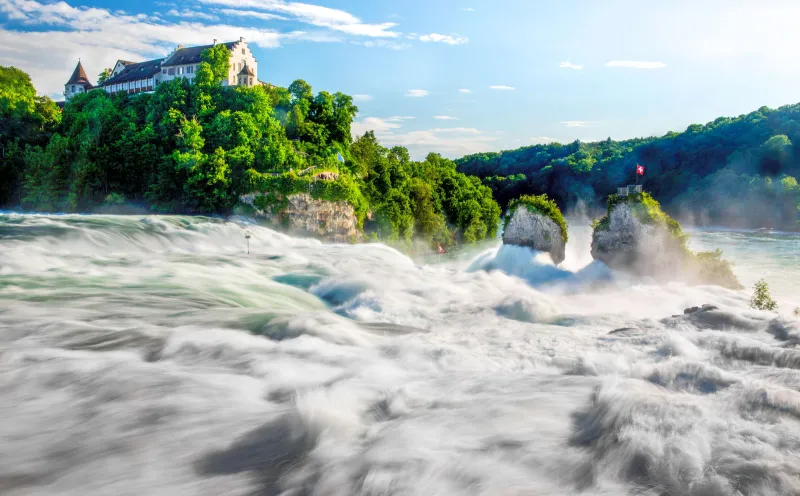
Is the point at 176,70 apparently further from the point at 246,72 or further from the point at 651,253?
the point at 651,253

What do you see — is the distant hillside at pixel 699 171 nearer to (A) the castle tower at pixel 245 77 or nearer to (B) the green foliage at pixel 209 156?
(B) the green foliage at pixel 209 156

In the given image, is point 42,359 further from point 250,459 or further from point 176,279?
point 176,279

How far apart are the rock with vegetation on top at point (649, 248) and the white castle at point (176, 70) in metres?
46.5

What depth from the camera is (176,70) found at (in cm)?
6041

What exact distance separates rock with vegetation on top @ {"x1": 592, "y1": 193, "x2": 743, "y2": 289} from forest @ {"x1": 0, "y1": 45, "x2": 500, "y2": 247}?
1766 cm

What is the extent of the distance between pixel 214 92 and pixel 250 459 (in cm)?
4264

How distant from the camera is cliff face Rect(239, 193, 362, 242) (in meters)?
34.1

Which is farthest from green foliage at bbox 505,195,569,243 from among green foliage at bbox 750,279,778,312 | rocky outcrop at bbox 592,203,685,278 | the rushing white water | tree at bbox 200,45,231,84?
tree at bbox 200,45,231,84

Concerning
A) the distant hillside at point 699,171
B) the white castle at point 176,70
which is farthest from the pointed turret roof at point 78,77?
the distant hillside at point 699,171

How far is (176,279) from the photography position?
13844mm

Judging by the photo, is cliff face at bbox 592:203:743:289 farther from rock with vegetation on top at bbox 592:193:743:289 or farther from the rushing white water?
the rushing white water

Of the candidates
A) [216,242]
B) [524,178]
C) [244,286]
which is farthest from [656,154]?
[244,286]

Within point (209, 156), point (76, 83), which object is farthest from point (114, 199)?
point (76, 83)

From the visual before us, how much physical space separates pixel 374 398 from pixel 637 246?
21.3 m
